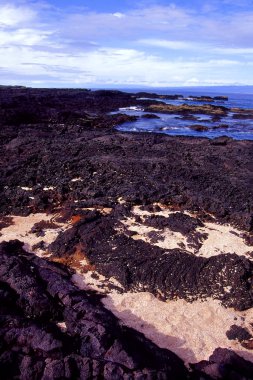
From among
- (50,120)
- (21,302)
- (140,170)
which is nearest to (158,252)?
(21,302)

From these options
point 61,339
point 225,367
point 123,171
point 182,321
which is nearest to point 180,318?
point 182,321

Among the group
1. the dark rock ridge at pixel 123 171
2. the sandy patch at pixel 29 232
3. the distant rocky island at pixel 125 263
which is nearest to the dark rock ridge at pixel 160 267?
the distant rocky island at pixel 125 263

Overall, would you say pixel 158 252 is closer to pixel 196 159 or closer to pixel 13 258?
pixel 13 258

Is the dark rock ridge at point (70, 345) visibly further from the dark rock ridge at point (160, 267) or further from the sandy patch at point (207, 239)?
the sandy patch at point (207, 239)

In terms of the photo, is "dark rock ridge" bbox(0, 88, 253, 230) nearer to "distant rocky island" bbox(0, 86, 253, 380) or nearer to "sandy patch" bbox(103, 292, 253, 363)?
"distant rocky island" bbox(0, 86, 253, 380)

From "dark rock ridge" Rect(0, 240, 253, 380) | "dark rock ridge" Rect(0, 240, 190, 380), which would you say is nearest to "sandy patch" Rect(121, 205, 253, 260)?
"dark rock ridge" Rect(0, 240, 190, 380)
